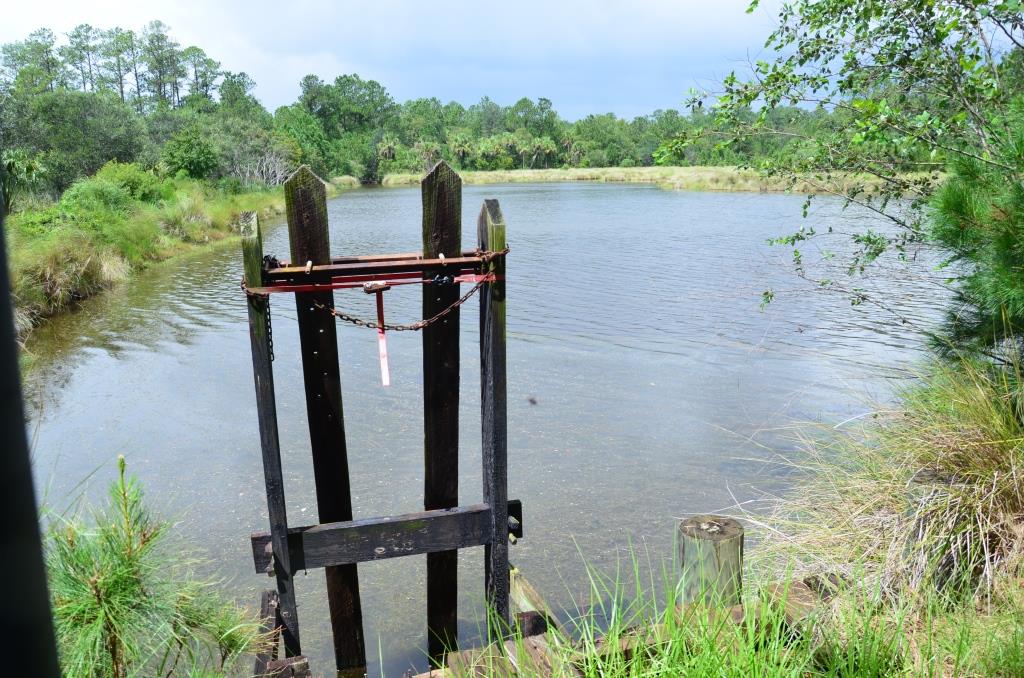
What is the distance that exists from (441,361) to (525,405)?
5658 mm

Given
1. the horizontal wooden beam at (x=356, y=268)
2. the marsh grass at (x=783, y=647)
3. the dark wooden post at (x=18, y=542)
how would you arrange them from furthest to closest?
the horizontal wooden beam at (x=356, y=268) < the marsh grass at (x=783, y=647) < the dark wooden post at (x=18, y=542)

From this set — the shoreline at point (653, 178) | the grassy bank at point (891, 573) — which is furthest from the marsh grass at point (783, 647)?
the shoreline at point (653, 178)

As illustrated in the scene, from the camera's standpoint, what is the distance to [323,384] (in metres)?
4.14

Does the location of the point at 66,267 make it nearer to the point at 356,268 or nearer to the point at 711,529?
the point at 356,268

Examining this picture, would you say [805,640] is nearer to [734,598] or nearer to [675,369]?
[734,598]

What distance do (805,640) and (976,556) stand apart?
5.18ft

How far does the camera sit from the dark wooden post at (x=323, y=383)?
12.8ft

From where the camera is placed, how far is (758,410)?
369 inches

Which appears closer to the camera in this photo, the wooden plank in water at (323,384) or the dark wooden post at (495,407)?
the wooden plank in water at (323,384)

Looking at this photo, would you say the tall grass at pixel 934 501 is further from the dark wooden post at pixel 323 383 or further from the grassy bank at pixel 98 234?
the grassy bank at pixel 98 234

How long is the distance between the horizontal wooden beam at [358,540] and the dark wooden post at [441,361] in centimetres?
32

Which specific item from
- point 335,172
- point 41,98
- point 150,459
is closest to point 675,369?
point 150,459

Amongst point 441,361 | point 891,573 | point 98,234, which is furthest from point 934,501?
point 98,234

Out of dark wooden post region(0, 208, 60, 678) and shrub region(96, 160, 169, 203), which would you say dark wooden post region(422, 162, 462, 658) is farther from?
shrub region(96, 160, 169, 203)
